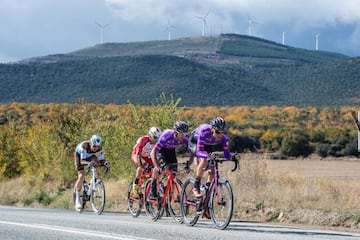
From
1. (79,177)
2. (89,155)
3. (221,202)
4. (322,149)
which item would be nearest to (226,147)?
(221,202)

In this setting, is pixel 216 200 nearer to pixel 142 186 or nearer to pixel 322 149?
pixel 142 186

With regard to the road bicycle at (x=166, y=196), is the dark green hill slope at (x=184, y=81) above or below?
above

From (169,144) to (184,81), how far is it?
8643cm

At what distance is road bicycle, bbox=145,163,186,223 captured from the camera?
15.1 metres

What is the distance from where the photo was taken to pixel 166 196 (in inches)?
604

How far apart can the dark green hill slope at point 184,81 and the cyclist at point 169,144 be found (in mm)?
73037

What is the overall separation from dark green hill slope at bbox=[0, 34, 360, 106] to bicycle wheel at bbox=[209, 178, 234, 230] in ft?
246

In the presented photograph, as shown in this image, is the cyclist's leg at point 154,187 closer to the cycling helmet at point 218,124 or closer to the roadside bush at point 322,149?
the cycling helmet at point 218,124

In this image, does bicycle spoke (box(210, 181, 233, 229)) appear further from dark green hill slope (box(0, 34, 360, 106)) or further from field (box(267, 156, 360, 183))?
dark green hill slope (box(0, 34, 360, 106))

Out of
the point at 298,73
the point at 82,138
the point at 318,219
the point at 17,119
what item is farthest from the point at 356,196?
the point at 298,73

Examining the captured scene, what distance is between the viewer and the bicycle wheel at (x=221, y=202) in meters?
13.2

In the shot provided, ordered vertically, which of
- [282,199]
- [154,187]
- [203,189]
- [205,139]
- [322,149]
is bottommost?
[282,199]

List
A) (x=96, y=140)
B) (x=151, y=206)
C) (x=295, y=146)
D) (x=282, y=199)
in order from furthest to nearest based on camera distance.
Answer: (x=295, y=146) < (x=96, y=140) < (x=282, y=199) < (x=151, y=206)

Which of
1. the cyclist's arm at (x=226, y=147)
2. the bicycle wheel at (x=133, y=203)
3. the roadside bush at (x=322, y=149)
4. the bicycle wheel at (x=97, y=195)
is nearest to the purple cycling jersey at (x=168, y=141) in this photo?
the cyclist's arm at (x=226, y=147)
